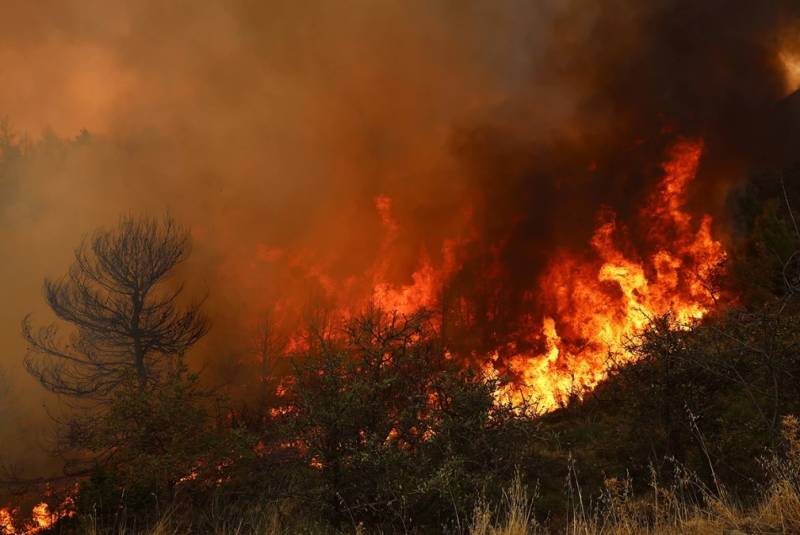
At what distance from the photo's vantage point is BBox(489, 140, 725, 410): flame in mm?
20641

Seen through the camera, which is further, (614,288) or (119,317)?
(614,288)

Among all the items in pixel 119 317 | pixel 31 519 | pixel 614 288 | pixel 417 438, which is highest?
pixel 614 288

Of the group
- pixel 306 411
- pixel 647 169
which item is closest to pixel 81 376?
pixel 306 411

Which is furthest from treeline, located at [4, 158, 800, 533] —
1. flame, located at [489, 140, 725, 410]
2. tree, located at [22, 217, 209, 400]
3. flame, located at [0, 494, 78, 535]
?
flame, located at [489, 140, 725, 410]

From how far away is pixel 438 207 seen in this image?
28219 millimetres

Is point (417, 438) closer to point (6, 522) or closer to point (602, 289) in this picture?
point (6, 522)

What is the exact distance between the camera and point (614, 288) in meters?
22.6

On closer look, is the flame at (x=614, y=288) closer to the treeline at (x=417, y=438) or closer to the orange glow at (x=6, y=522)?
the treeline at (x=417, y=438)

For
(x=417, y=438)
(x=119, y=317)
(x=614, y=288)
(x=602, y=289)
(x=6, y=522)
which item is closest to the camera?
(x=417, y=438)

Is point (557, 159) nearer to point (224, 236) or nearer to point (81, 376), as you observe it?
point (224, 236)

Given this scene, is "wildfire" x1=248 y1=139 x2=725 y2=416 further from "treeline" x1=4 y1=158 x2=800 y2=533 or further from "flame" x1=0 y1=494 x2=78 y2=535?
"flame" x1=0 y1=494 x2=78 y2=535

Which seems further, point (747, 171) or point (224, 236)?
point (224, 236)

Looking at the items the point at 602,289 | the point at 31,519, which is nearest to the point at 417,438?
the point at 31,519

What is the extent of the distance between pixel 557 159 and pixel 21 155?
36837 millimetres
